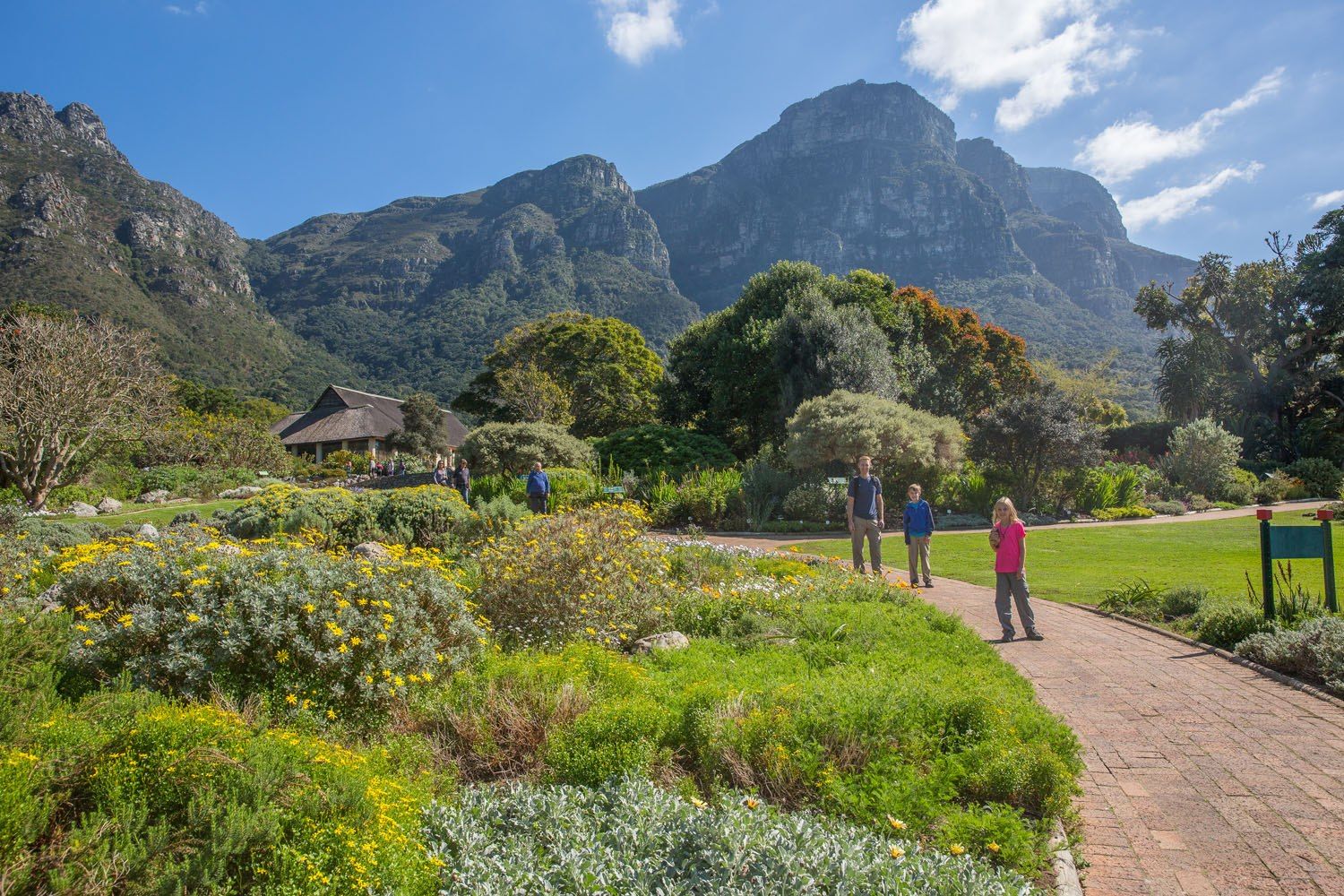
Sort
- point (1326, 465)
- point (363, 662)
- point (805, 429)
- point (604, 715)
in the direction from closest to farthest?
point (604, 715)
point (363, 662)
point (805, 429)
point (1326, 465)

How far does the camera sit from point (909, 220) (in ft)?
440

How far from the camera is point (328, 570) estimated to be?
4266 mm

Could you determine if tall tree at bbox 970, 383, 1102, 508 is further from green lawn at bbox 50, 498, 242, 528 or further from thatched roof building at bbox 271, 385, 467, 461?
thatched roof building at bbox 271, 385, 467, 461

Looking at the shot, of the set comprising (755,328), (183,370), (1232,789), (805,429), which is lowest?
(1232,789)

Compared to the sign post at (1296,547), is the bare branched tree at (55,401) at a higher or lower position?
higher

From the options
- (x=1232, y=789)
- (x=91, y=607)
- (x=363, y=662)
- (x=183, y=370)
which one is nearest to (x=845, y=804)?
(x=1232, y=789)

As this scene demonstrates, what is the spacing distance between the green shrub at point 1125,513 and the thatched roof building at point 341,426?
36778 millimetres

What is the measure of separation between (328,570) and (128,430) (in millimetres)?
18757

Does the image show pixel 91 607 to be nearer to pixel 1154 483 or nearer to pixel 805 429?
pixel 805 429

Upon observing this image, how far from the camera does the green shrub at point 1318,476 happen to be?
73.6 feet

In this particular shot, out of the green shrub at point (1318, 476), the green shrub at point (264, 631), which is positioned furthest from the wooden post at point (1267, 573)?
the green shrub at point (1318, 476)

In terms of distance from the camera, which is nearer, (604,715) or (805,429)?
(604,715)

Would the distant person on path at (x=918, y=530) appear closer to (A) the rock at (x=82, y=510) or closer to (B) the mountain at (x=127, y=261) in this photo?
(A) the rock at (x=82, y=510)

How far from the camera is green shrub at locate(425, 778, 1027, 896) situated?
228cm
